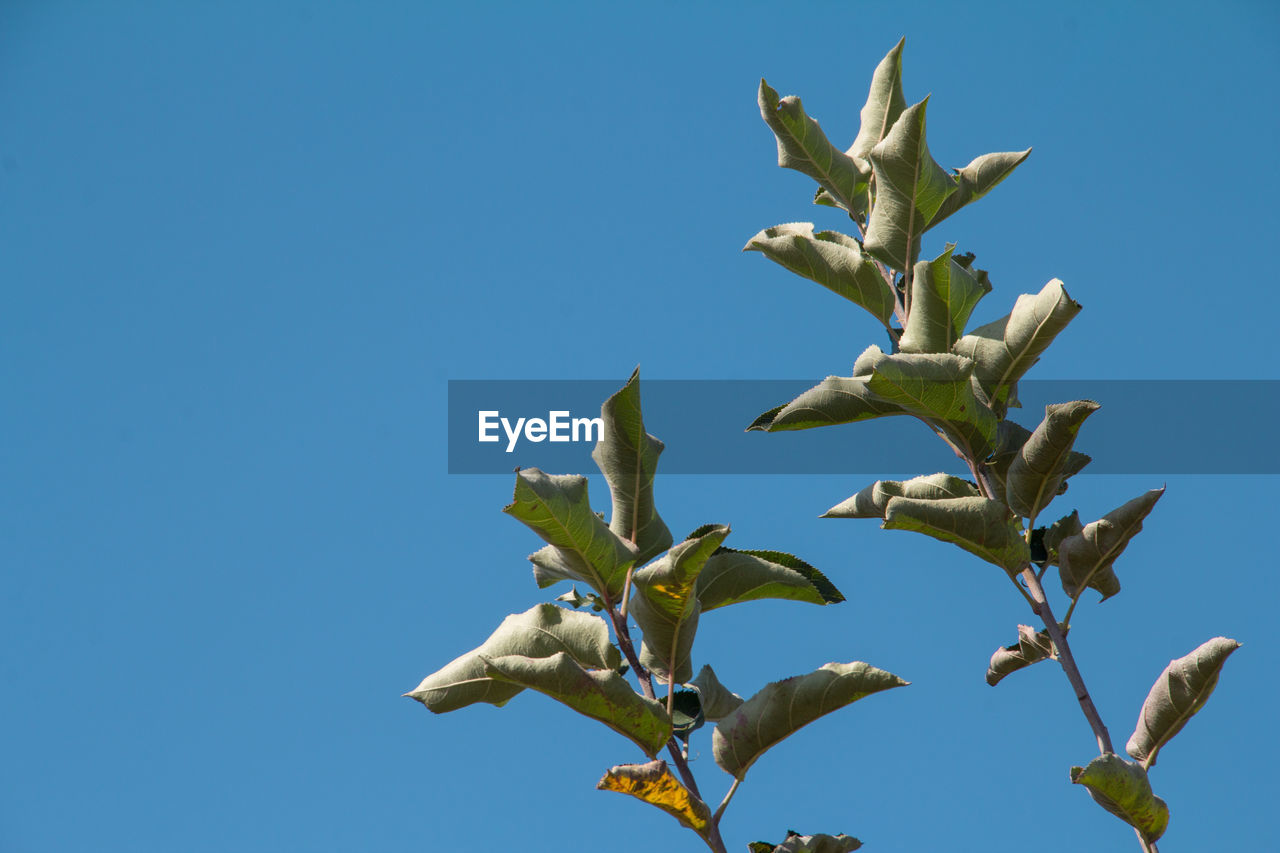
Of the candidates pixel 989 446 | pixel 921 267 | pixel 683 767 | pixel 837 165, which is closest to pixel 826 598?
pixel 683 767

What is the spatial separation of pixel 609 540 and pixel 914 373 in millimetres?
1167

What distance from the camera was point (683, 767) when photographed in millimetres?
3105

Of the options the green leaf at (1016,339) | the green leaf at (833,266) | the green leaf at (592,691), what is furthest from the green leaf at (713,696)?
the green leaf at (833,266)

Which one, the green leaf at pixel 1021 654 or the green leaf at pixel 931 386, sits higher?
the green leaf at pixel 931 386

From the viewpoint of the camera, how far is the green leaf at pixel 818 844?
3.06 meters

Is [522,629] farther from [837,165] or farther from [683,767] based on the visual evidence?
[837,165]

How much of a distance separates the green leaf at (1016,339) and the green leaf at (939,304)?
0.24 feet

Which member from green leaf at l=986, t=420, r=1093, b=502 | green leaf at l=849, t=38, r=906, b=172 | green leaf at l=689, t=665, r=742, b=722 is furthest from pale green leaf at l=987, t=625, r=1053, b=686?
green leaf at l=849, t=38, r=906, b=172

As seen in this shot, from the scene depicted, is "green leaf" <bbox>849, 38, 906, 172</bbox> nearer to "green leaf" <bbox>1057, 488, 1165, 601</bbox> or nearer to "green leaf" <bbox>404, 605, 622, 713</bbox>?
"green leaf" <bbox>1057, 488, 1165, 601</bbox>

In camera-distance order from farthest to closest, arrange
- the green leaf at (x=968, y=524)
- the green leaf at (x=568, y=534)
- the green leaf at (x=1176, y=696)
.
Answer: the green leaf at (x=968, y=524) → the green leaf at (x=1176, y=696) → the green leaf at (x=568, y=534)

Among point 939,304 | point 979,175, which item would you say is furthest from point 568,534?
point 979,175

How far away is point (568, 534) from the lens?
305 cm

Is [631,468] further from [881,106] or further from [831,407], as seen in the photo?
[881,106]

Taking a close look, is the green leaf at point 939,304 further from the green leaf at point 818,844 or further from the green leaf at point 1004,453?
the green leaf at point 818,844
